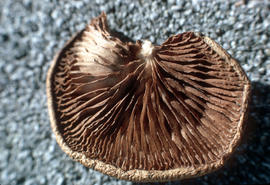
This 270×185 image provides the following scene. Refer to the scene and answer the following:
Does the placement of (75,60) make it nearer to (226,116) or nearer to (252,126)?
(226,116)

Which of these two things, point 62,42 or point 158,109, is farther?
point 62,42

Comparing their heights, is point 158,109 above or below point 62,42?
below

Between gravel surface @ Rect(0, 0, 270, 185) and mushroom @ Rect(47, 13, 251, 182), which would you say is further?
gravel surface @ Rect(0, 0, 270, 185)

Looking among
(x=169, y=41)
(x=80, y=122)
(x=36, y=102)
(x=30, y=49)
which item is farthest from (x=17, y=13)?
(x=169, y=41)

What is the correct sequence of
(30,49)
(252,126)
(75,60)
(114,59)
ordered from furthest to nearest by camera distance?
1. (30,49)
2. (252,126)
3. (75,60)
4. (114,59)
